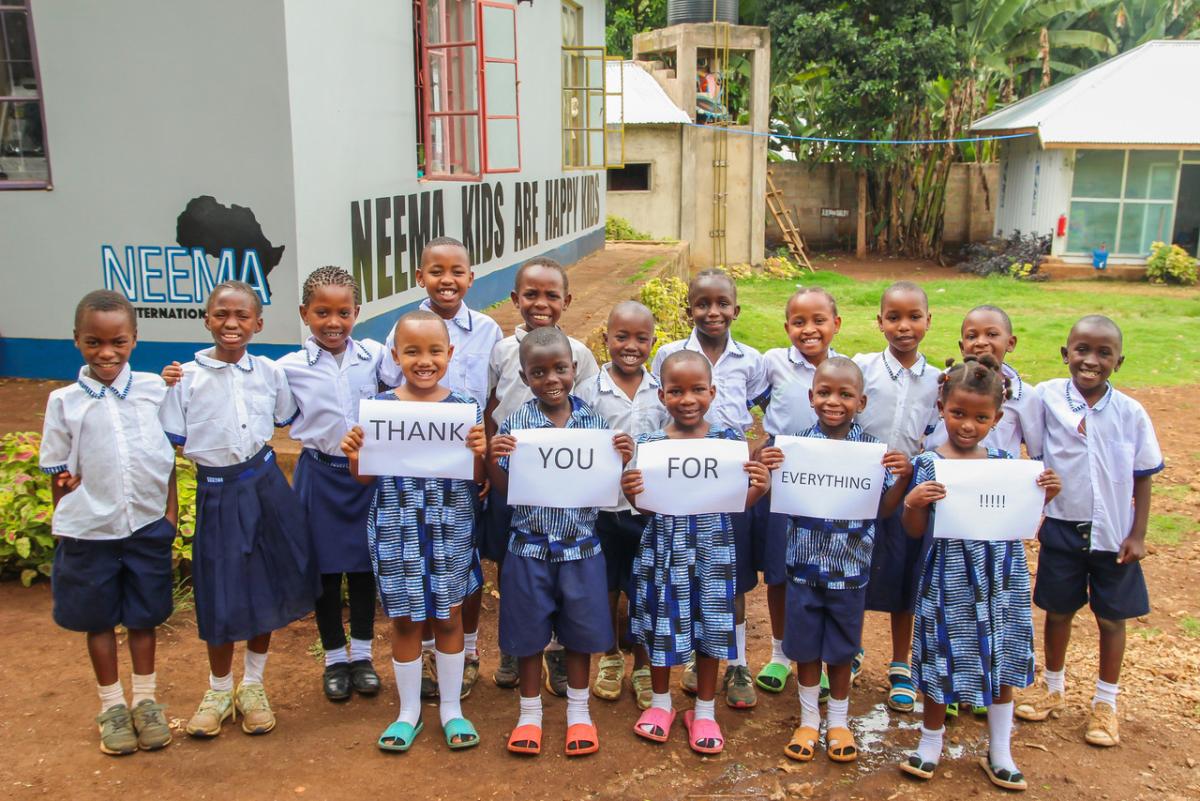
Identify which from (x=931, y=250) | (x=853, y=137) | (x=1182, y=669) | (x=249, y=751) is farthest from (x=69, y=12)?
(x=931, y=250)

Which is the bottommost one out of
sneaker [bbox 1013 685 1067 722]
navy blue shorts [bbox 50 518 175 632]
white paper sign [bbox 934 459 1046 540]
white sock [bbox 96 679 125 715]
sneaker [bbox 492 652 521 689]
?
sneaker [bbox 1013 685 1067 722]

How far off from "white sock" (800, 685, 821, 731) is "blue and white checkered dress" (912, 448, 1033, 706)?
380 mm

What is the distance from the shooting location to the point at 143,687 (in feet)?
10.7

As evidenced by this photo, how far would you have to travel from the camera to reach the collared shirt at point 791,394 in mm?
3727

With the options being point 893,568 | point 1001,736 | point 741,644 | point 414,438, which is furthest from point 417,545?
point 1001,736

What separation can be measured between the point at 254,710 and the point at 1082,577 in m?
2.86

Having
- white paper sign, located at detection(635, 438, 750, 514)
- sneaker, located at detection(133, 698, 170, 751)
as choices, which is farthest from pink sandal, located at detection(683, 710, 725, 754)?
sneaker, located at detection(133, 698, 170, 751)

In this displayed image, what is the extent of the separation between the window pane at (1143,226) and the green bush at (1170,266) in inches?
17.6

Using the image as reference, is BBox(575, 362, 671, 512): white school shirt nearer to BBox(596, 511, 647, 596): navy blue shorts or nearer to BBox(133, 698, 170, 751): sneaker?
BBox(596, 511, 647, 596): navy blue shorts

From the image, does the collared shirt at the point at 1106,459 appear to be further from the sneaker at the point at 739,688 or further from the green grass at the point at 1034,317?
the green grass at the point at 1034,317

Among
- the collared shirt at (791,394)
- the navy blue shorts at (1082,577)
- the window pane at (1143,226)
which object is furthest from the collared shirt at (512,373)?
the window pane at (1143,226)

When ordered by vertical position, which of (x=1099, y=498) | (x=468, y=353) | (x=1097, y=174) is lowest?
(x=1099, y=498)

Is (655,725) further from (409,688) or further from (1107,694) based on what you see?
(1107,694)

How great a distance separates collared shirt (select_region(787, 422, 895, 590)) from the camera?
325 centimetres
